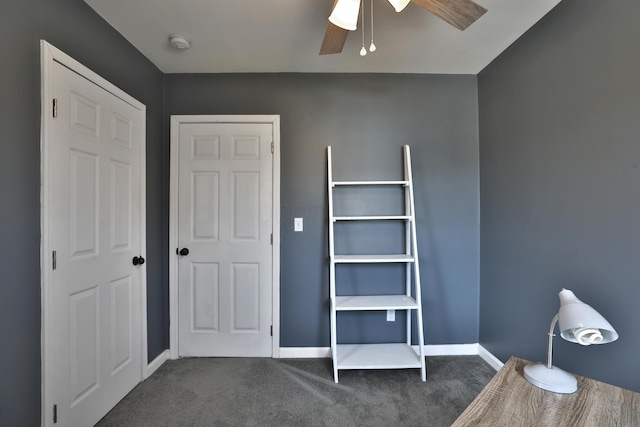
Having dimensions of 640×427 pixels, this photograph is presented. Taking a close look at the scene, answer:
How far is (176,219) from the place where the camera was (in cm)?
236

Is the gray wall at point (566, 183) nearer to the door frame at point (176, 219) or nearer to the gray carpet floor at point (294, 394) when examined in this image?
the gray carpet floor at point (294, 394)

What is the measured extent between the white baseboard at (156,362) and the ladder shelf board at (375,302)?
1.51m

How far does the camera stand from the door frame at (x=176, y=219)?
2354mm

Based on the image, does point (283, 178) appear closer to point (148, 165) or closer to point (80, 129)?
point (148, 165)

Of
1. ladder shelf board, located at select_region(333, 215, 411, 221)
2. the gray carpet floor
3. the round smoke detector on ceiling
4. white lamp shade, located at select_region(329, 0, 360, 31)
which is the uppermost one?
the round smoke detector on ceiling

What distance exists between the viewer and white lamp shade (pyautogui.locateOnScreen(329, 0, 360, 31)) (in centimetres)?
123

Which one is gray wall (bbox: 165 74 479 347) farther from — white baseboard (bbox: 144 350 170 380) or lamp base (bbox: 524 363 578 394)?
lamp base (bbox: 524 363 578 394)

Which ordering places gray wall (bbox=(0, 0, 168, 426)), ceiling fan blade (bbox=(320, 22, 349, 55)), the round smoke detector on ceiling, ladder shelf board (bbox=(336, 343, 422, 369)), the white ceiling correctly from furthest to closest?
ladder shelf board (bbox=(336, 343, 422, 369))
the round smoke detector on ceiling
the white ceiling
ceiling fan blade (bbox=(320, 22, 349, 55))
gray wall (bbox=(0, 0, 168, 426))

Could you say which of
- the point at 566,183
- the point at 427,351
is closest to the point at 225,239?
the point at 427,351

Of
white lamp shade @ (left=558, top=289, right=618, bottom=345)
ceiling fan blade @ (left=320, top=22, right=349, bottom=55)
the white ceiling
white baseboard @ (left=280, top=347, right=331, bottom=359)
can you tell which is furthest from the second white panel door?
white lamp shade @ (left=558, top=289, right=618, bottom=345)

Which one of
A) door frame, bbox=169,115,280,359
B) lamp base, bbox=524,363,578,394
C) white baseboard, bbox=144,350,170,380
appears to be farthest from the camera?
door frame, bbox=169,115,280,359

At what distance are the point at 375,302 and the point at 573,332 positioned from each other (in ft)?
4.13

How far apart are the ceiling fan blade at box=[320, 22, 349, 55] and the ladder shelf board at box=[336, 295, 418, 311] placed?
171cm

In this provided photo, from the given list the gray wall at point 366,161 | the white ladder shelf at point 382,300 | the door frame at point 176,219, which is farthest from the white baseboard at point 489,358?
the door frame at point 176,219
